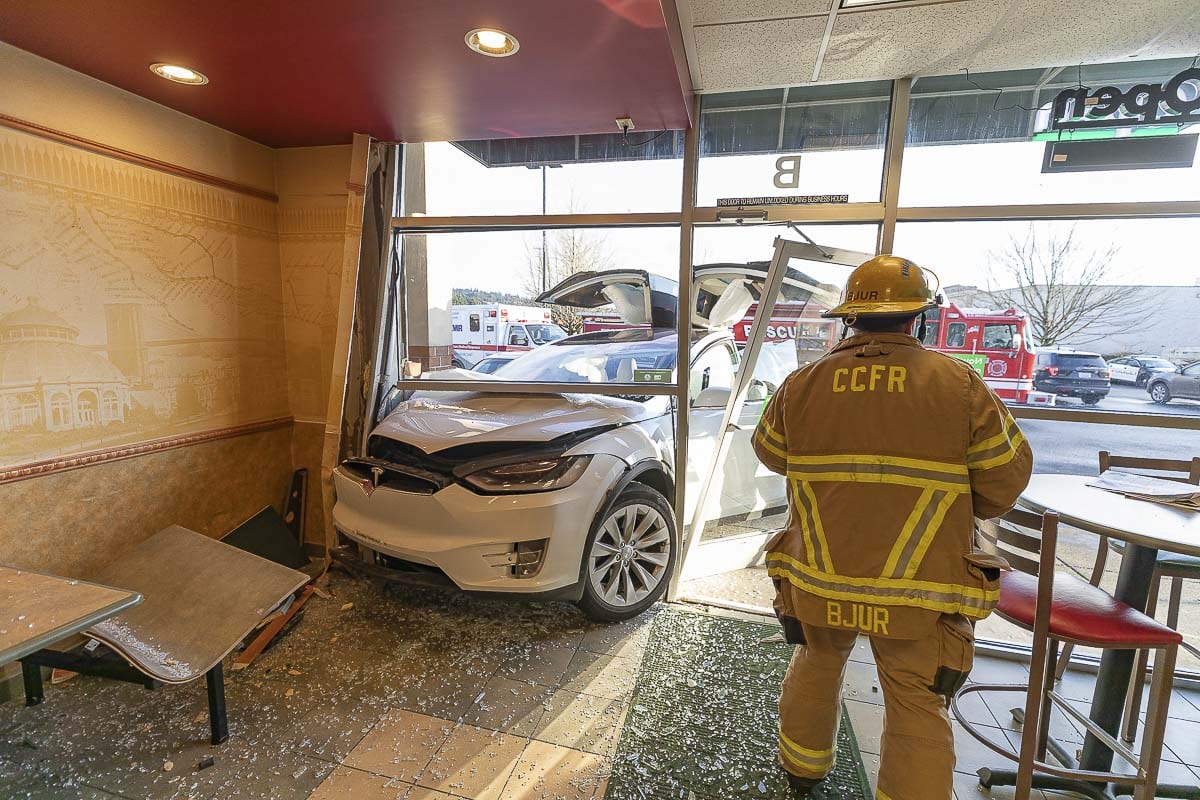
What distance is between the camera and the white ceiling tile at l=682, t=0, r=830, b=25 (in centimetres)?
212

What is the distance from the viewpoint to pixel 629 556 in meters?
2.87

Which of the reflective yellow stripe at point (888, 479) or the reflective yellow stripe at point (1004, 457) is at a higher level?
the reflective yellow stripe at point (1004, 457)

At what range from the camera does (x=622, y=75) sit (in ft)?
7.70

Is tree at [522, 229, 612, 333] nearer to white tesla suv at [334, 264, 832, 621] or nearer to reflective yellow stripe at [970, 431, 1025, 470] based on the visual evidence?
white tesla suv at [334, 264, 832, 621]

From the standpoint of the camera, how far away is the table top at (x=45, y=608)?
141 cm

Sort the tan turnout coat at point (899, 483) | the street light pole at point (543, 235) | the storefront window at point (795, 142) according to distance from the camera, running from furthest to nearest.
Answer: the street light pole at point (543, 235), the storefront window at point (795, 142), the tan turnout coat at point (899, 483)

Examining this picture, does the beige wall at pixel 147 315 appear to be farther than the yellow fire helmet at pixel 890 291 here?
Yes

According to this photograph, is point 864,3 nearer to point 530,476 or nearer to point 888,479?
point 888,479

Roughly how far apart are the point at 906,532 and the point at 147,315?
361cm

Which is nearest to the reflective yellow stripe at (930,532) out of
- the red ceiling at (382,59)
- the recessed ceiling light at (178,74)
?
the red ceiling at (382,59)

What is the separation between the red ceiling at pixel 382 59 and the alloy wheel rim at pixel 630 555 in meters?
2.09

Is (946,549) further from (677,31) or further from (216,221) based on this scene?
(216,221)

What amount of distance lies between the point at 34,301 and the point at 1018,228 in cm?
462

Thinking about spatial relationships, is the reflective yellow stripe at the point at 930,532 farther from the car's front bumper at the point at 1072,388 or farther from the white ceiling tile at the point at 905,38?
the white ceiling tile at the point at 905,38
